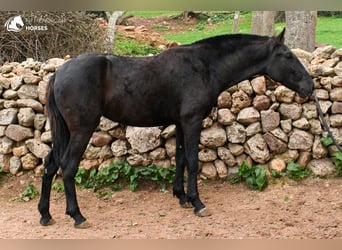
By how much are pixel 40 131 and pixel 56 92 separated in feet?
5.55

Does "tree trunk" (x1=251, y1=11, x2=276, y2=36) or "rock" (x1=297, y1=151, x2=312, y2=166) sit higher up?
"tree trunk" (x1=251, y1=11, x2=276, y2=36)

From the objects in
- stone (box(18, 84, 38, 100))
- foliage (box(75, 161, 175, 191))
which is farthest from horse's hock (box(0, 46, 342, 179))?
stone (box(18, 84, 38, 100))

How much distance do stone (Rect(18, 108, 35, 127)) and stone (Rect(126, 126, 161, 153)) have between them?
131cm

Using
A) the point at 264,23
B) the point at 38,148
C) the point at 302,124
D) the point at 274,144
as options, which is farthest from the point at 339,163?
the point at 38,148

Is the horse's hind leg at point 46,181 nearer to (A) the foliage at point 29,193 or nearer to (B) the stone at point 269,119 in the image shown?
(A) the foliage at point 29,193

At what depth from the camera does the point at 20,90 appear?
224 inches

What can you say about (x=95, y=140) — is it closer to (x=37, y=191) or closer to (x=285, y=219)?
(x=37, y=191)

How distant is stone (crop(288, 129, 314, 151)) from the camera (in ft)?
17.6

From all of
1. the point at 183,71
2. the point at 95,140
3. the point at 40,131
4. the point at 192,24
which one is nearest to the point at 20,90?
the point at 40,131

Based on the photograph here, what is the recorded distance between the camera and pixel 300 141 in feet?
17.6

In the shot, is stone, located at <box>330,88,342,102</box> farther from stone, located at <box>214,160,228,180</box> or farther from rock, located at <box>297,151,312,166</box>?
stone, located at <box>214,160,228,180</box>

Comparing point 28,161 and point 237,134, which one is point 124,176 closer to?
point 28,161

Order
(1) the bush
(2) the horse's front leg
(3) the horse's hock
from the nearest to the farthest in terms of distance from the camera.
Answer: (2) the horse's front leg < (3) the horse's hock < (1) the bush

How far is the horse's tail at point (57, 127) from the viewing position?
14.1ft
